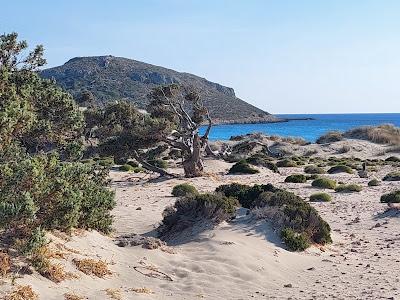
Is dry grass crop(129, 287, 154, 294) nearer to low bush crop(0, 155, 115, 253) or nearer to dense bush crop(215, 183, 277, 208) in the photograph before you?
low bush crop(0, 155, 115, 253)

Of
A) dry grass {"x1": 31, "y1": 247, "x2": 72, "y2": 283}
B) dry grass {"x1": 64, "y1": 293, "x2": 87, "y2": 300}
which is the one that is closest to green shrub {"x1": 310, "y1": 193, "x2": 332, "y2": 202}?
dry grass {"x1": 31, "y1": 247, "x2": 72, "y2": 283}

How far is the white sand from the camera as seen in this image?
1043 centimetres

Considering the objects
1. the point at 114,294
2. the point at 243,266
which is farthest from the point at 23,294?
the point at 243,266

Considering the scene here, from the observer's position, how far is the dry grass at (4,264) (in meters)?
8.84

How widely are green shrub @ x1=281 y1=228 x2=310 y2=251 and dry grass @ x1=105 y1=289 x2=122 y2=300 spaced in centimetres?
634

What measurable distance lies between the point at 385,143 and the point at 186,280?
6558cm

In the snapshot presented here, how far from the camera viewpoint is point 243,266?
12.6 metres

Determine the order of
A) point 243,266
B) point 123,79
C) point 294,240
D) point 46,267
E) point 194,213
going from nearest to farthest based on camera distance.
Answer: point 46,267 → point 243,266 → point 294,240 → point 194,213 → point 123,79

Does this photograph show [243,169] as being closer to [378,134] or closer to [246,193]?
[246,193]

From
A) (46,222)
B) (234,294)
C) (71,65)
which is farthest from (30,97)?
(71,65)

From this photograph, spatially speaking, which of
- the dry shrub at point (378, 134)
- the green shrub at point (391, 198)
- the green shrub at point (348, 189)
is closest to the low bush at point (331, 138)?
the dry shrub at point (378, 134)

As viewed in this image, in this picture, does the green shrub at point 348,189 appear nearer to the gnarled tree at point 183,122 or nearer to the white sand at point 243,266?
the white sand at point 243,266

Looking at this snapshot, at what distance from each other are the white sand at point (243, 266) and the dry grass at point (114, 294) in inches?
4.1

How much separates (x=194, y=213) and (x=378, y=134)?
206 ft
